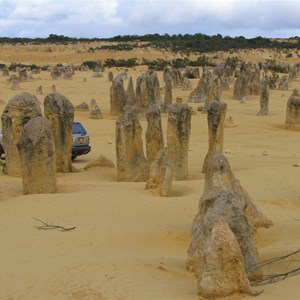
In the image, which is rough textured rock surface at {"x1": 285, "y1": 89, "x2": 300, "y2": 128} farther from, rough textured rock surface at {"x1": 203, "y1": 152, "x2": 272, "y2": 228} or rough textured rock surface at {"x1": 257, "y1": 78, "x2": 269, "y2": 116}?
rough textured rock surface at {"x1": 203, "y1": 152, "x2": 272, "y2": 228}

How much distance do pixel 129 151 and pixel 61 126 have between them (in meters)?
2.07

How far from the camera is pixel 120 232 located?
8992mm

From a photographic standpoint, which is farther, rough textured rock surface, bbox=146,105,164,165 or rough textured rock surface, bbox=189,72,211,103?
rough textured rock surface, bbox=189,72,211,103

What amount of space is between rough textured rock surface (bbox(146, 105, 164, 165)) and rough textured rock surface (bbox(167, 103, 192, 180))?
1.02ft

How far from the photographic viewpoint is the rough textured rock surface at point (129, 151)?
1338 cm

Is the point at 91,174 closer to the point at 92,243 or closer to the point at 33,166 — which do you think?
the point at 33,166

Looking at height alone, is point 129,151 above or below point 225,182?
below

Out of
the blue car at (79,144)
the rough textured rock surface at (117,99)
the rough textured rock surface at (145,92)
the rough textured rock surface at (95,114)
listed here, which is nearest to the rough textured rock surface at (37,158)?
the blue car at (79,144)

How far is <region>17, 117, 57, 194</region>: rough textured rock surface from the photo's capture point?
11.5 m

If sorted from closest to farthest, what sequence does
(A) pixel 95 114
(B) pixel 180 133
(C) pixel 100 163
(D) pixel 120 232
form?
(D) pixel 120 232 → (B) pixel 180 133 → (C) pixel 100 163 → (A) pixel 95 114

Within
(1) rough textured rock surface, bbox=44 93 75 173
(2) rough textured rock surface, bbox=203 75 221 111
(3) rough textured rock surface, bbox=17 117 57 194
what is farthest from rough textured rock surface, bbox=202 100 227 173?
(2) rough textured rock surface, bbox=203 75 221 111

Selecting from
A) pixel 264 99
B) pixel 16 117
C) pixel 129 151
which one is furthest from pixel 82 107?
pixel 129 151

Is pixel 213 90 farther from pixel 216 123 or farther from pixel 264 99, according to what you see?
pixel 216 123

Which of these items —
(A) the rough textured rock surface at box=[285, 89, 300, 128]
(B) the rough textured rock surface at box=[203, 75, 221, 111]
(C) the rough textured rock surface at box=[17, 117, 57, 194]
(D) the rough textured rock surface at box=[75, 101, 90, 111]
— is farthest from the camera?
(B) the rough textured rock surface at box=[203, 75, 221, 111]
